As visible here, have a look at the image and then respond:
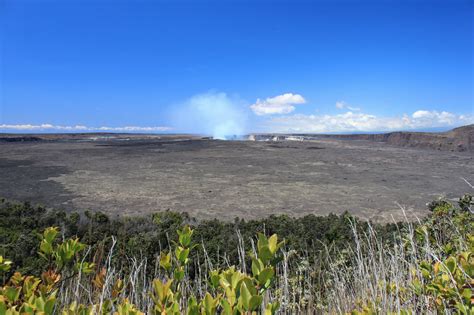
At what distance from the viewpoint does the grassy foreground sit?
1.25 meters

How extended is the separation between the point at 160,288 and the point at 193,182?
15081mm

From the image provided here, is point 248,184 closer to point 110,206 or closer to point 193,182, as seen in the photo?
point 193,182

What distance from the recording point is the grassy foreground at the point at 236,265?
1.25m

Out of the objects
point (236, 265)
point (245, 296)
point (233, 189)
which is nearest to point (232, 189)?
point (233, 189)

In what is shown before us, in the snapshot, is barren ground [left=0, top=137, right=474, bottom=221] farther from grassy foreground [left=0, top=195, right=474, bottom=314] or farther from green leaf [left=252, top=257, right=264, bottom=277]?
green leaf [left=252, top=257, right=264, bottom=277]

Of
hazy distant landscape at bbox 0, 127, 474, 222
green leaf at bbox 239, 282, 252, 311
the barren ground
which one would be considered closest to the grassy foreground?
green leaf at bbox 239, 282, 252, 311

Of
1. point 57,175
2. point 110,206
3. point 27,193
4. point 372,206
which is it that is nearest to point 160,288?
point 110,206

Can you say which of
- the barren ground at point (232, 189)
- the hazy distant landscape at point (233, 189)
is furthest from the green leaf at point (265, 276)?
the hazy distant landscape at point (233, 189)

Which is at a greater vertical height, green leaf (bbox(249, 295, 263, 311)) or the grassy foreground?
green leaf (bbox(249, 295, 263, 311))

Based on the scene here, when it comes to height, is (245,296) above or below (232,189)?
above

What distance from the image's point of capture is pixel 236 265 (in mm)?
4789

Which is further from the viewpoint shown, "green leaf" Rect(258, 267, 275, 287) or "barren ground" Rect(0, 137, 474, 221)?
"barren ground" Rect(0, 137, 474, 221)

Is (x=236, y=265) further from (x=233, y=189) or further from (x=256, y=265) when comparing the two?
(x=233, y=189)

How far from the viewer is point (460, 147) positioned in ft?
147
